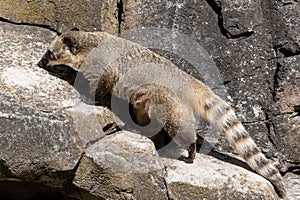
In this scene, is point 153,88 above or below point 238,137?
above

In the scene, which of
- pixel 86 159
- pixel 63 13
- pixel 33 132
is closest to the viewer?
pixel 33 132

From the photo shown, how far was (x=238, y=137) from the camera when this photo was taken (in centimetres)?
362

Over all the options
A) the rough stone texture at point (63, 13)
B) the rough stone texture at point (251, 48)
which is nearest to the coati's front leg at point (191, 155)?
the rough stone texture at point (251, 48)

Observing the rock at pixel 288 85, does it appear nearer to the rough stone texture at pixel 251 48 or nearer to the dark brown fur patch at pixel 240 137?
the rough stone texture at pixel 251 48

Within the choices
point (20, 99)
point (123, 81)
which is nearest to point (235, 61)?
point (123, 81)

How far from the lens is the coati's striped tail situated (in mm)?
3529

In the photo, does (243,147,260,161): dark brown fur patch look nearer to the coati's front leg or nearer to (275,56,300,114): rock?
the coati's front leg

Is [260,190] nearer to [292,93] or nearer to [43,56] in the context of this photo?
[292,93]

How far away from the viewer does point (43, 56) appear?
3.85m

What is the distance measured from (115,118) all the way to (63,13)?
105 cm

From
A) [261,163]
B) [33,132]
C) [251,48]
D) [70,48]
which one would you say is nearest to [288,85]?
[251,48]

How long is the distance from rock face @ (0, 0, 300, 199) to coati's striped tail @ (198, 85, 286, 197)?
135 millimetres

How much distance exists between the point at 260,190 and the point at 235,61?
1.18 meters

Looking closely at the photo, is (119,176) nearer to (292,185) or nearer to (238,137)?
(238,137)
